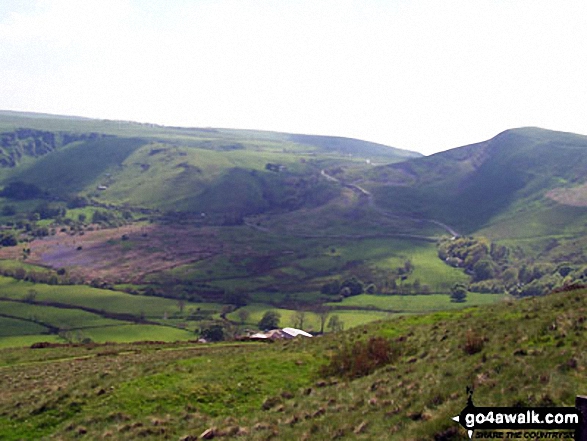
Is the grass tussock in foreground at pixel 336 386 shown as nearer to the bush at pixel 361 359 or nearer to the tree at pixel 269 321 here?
the bush at pixel 361 359

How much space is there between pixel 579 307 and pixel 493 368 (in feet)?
47.8

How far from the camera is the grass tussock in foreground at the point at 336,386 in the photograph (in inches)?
807

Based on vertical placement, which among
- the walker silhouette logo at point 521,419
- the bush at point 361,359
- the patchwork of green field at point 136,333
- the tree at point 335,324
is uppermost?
the walker silhouette logo at point 521,419

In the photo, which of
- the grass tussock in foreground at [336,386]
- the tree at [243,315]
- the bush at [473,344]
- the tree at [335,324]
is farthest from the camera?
the tree at [243,315]

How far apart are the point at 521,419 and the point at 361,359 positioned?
18541 mm

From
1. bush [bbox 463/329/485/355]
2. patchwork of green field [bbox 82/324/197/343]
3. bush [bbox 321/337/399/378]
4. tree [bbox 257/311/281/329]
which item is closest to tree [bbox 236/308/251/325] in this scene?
tree [bbox 257/311/281/329]

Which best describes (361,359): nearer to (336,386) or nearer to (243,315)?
(336,386)

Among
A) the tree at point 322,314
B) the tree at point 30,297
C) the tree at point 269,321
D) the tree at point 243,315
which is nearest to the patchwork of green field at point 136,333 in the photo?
the tree at point 243,315

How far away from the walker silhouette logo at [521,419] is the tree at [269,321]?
148 metres

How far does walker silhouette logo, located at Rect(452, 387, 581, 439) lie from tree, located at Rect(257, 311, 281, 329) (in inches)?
5833

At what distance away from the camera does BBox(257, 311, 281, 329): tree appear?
16275cm

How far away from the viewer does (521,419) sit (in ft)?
53.0

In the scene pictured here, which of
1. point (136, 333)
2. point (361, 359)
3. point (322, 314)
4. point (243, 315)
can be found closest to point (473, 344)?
point (361, 359)

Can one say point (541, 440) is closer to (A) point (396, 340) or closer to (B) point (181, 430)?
(B) point (181, 430)
